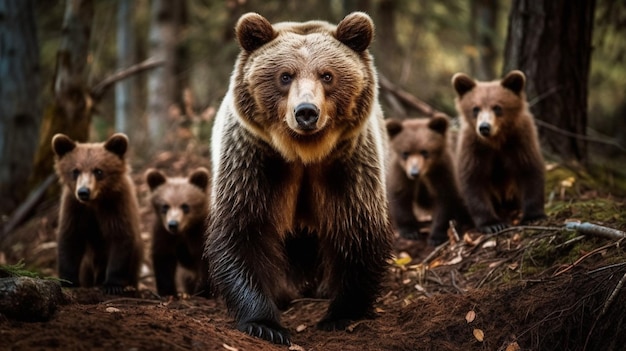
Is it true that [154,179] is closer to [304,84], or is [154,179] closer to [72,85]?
[72,85]

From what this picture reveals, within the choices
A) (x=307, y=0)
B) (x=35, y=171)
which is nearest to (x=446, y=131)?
(x=307, y=0)

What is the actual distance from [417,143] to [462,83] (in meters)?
0.85

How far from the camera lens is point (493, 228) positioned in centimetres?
680

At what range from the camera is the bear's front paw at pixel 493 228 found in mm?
6773

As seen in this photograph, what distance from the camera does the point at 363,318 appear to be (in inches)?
216

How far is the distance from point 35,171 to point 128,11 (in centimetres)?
742

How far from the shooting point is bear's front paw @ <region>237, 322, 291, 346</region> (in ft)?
15.5

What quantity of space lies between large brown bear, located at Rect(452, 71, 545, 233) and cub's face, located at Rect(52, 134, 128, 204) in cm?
364

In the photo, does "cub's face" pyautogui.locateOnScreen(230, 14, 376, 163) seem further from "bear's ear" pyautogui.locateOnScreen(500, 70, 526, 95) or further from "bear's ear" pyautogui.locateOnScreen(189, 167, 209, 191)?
"bear's ear" pyautogui.locateOnScreen(189, 167, 209, 191)

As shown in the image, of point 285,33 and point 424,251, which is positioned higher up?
point 285,33

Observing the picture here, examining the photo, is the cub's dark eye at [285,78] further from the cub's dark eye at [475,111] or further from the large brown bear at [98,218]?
the cub's dark eye at [475,111]

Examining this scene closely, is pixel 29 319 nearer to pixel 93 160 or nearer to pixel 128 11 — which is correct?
pixel 93 160

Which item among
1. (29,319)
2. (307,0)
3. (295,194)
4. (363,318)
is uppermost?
(307,0)

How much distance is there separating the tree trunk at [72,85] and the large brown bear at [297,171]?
4.33 meters
